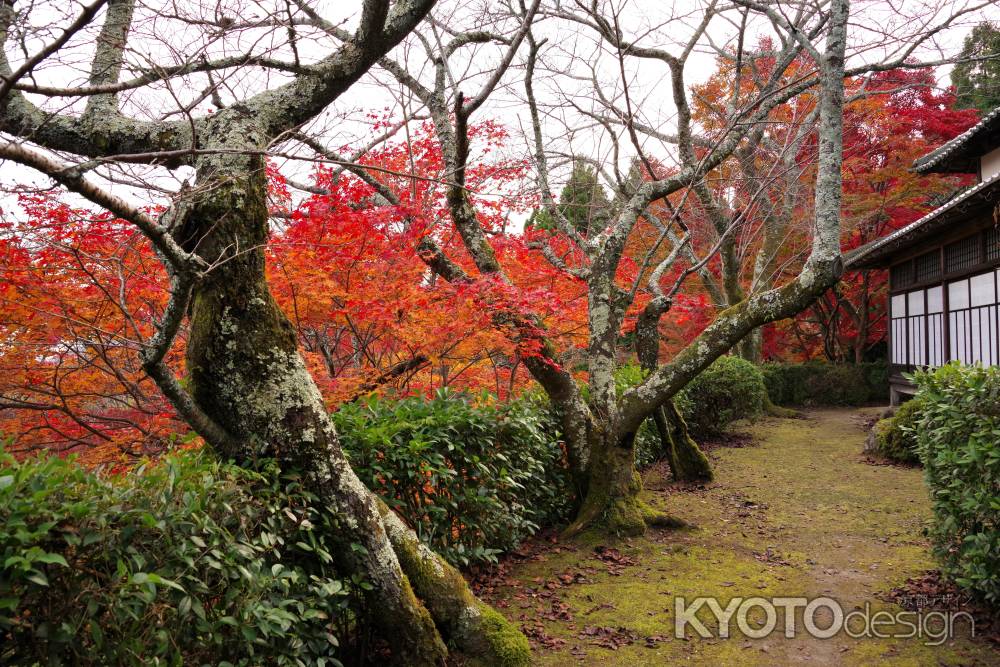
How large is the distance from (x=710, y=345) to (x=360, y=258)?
3.48m

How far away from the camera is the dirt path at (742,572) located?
12.2ft

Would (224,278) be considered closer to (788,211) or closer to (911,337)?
(788,211)

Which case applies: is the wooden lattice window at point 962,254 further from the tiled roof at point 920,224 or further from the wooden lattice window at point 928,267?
the tiled roof at point 920,224

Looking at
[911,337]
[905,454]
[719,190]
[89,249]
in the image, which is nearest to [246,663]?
[89,249]

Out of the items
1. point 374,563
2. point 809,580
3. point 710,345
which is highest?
point 710,345

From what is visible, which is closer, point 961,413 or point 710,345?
point 961,413

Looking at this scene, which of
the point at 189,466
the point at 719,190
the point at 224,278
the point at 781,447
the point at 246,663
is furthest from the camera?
the point at 719,190

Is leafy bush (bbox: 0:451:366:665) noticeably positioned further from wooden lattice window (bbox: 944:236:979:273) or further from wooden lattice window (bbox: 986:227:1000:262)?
wooden lattice window (bbox: 944:236:979:273)

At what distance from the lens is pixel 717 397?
1092cm

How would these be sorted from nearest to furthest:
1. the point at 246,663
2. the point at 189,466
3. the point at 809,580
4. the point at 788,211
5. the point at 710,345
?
the point at 246,663, the point at 189,466, the point at 809,580, the point at 710,345, the point at 788,211

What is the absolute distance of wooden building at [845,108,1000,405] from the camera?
9578 mm

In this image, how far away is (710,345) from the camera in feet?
18.4

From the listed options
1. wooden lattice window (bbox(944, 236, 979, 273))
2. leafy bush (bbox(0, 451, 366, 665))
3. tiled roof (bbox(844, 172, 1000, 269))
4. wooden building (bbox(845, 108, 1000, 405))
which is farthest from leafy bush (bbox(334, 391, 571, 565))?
wooden lattice window (bbox(944, 236, 979, 273))

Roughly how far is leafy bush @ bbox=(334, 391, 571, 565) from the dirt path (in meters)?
0.46
